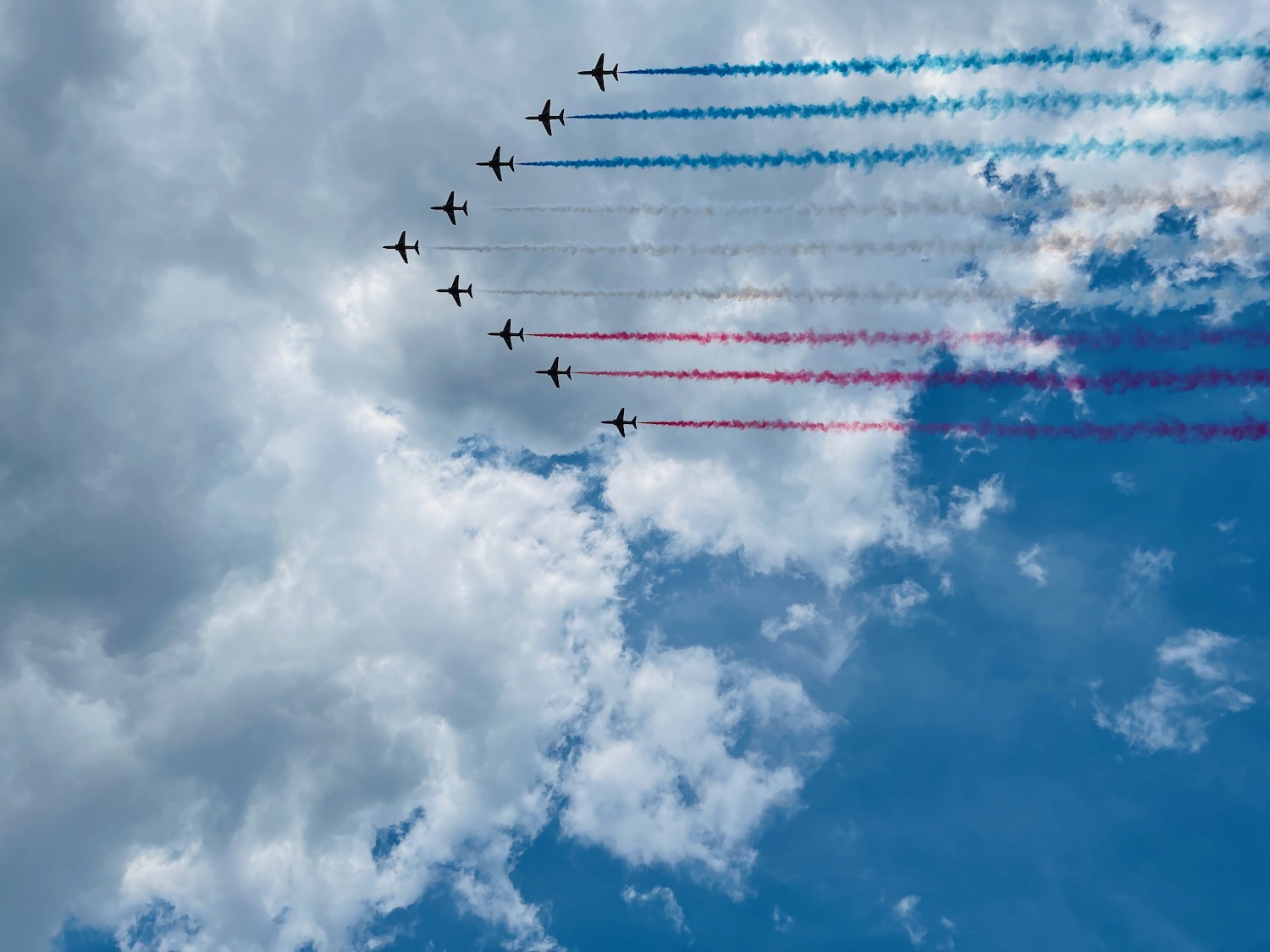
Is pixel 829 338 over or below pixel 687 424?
over

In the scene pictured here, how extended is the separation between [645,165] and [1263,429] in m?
53.5

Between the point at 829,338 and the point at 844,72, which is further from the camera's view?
the point at 829,338

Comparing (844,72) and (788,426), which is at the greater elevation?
(844,72)

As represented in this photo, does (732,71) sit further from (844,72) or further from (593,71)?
(593,71)

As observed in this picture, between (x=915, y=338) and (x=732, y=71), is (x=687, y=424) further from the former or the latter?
(x=732, y=71)

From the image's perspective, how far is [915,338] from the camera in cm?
7194

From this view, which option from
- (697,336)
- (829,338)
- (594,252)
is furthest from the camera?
(594,252)

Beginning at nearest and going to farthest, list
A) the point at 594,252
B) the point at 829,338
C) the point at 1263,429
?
the point at 1263,429 → the point at 829,338 → the point at 594,252

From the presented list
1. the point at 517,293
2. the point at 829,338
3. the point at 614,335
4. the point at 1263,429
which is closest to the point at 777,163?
the point at 829,338

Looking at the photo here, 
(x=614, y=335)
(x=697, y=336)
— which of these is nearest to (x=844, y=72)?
(x=697, y=336)

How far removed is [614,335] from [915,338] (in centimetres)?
2842

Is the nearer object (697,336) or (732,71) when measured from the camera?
(732,71)

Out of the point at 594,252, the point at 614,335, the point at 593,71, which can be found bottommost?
the point at 614,335

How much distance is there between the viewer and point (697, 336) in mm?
79938
